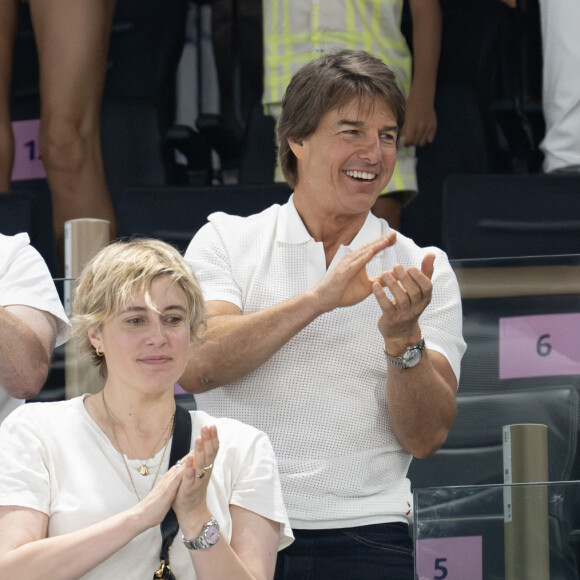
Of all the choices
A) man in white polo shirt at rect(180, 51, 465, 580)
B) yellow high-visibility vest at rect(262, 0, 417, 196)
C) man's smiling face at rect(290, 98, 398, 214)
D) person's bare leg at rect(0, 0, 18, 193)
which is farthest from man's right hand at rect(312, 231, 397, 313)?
person's bare leg at rect(0, 0, 18, 193)

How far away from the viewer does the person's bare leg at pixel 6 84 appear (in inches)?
129

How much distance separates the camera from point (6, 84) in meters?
3.33

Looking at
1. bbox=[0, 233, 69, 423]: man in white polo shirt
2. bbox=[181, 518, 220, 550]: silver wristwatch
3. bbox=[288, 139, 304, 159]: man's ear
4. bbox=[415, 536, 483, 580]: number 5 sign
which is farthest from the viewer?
bbox=[288, 139, 304, 159]: man's ear

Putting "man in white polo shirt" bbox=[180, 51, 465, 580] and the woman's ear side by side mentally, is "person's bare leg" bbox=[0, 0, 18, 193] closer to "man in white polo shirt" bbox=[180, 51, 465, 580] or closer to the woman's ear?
"man in white polo shirt" bbox=[180, 51, 465, 580]

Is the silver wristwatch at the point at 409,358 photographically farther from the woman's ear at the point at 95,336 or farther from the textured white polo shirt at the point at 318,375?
the woman's ear at the point at 95,336

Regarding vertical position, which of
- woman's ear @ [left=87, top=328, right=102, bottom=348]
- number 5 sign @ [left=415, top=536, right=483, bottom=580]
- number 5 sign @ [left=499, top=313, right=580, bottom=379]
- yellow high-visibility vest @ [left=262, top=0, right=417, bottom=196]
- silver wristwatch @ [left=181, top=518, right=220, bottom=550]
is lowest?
number 5 sign @ [left=415, top=536, right=483, bottom=580]

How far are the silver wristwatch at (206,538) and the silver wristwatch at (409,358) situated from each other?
1.56ft

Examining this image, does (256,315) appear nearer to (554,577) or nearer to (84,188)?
(554,577)

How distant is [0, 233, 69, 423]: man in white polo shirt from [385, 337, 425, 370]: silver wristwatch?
0.62 m

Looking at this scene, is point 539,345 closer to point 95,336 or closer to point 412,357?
point 412,357

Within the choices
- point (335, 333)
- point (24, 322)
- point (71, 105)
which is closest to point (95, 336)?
point (24, 322)

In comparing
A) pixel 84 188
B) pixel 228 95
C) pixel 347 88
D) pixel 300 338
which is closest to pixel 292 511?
pixel 300 338

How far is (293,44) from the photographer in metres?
3.22

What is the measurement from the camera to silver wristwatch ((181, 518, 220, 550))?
5.68 feet
